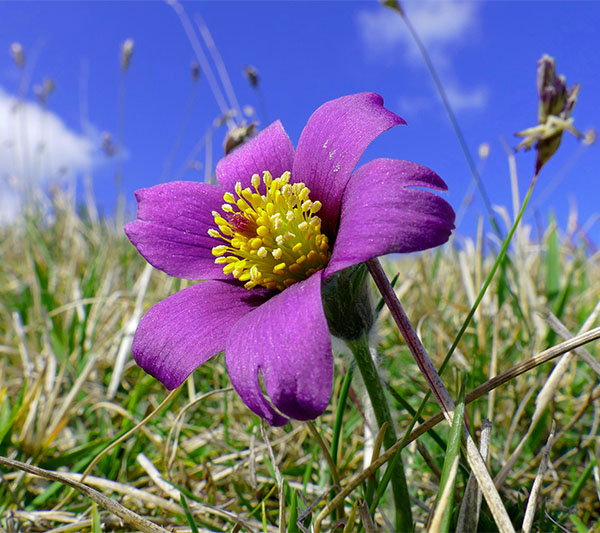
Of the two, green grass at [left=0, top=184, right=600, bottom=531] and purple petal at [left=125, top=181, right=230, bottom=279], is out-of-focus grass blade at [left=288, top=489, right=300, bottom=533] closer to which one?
green grass at [left=0, top=184, right=600, bottom=531]

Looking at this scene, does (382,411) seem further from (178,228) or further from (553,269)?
(553,269)

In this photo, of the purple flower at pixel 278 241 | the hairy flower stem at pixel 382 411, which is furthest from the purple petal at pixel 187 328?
the hairy flower stem at pixel 382 411

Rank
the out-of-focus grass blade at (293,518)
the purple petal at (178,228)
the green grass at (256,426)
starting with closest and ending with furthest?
1. the out-of-focus grass blade at (293,518)
2. the purple petal at (178,228)
3. the green grass at (256,426)

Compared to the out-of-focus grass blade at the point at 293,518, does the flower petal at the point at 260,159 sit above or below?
above

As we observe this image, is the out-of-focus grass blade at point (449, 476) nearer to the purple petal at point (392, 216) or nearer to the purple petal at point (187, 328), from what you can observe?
the purple petal at point (392, 216)

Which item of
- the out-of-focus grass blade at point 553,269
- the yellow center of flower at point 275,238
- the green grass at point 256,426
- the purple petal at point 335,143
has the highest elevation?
the purple petal at point 335,143

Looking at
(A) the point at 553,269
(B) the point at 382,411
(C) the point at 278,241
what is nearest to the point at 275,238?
(C) the point at 278,241
